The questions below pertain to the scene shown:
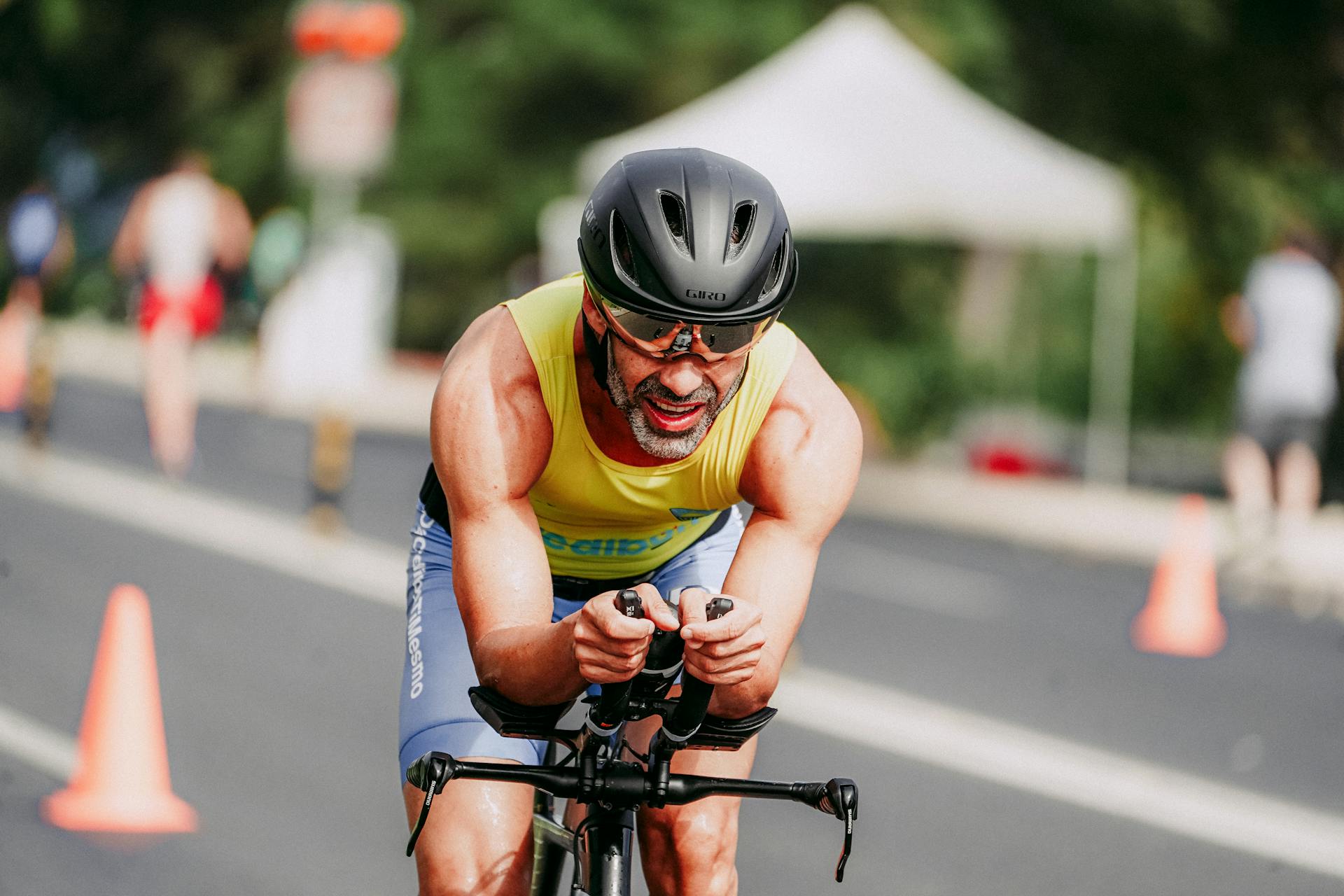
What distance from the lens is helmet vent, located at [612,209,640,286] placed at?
10.3 ft

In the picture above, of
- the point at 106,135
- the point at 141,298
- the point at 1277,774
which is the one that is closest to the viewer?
the point at 1277,774

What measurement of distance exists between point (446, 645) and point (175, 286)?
36.5 ft

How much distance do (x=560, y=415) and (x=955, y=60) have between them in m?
24.7

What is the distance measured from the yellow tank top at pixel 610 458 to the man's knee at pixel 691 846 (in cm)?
60

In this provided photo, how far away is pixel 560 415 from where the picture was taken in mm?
3422

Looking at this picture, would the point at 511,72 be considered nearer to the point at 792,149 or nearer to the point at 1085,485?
the point at 792,149

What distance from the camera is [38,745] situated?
22.3 ft

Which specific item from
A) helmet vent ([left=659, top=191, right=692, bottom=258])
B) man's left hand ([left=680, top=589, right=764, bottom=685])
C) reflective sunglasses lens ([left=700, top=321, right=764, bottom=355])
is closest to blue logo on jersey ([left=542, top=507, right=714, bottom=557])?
reflective sunglasses lens ([left=700, top=321, right=764, bottom=355])

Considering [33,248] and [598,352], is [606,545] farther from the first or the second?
[33,248]

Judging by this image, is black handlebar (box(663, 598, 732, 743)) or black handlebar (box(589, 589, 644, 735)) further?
black handlebar (box(663, 598, 732, 743))

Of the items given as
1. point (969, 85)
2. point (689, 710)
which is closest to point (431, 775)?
point (689, 710)

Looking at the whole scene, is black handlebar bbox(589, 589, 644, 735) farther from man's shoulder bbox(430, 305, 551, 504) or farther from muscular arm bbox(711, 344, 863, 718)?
man's shoulder bbox(430, 305, 551, 504)

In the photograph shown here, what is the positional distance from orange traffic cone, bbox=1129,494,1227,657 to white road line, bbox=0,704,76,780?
6.27 meters

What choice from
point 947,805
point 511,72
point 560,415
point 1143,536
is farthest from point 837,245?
point 560,415
